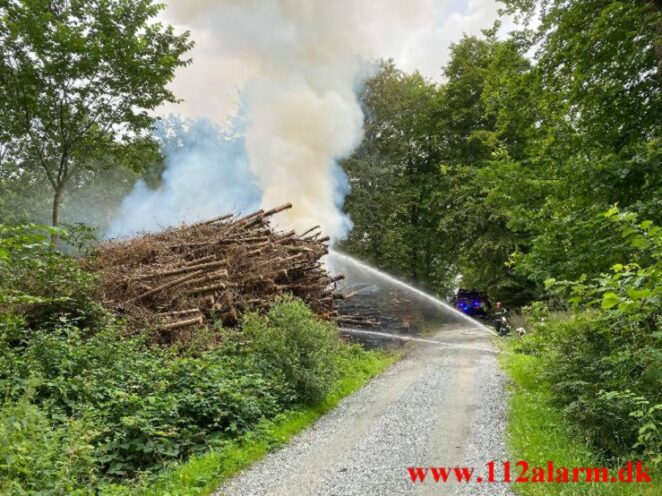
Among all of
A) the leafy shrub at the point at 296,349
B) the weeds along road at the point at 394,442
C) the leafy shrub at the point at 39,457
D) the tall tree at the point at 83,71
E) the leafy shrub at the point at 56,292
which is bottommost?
the weeds along road at the point at 394,442

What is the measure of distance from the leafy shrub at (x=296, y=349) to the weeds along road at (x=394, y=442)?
71cm

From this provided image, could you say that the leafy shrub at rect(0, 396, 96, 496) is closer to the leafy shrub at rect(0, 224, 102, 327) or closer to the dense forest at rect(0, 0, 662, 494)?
the dense forest at rect(0, 0, 662, 494)

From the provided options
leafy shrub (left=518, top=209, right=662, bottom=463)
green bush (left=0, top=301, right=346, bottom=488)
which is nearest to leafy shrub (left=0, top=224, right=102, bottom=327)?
green bush (left=0, top=301, right=346, bottom=488)

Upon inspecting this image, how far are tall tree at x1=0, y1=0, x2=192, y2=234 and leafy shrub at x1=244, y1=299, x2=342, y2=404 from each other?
812 cm

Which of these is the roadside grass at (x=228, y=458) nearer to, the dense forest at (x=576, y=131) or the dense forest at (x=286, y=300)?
the dense forest at (x=286, y=300)

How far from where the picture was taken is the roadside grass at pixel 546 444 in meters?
4.76

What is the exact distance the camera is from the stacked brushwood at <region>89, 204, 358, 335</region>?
34.8ft

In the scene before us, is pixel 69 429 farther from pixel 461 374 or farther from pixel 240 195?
pixel 240 195

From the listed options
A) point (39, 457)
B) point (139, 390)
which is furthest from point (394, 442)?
point (39, 457)

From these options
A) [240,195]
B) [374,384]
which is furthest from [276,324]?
[240,195]

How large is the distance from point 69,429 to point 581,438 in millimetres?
6809

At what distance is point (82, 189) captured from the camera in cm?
3916

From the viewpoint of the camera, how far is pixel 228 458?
256 inches

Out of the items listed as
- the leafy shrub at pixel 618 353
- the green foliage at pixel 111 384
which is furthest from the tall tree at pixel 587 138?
the green foliage at pixel 111 384
